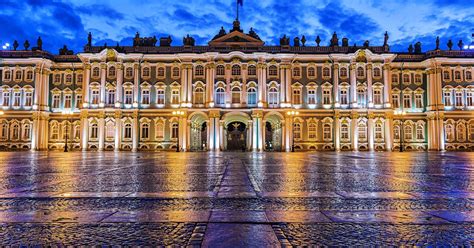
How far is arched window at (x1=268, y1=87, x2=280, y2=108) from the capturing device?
48.0 m

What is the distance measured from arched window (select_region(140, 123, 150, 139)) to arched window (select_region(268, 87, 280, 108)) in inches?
598

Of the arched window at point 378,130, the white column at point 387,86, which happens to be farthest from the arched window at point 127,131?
the white column at point 387,86

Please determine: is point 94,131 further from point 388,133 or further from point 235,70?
point 388,133

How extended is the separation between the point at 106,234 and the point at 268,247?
1.58 metres

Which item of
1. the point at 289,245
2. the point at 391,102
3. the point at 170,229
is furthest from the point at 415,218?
the point at 391,102

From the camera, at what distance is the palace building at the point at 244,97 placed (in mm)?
47594

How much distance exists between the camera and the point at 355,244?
344 cm

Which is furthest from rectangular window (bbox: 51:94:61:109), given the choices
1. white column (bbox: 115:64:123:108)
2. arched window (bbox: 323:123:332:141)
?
arched window (bbox: 323:123:332:141)

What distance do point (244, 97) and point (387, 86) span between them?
17630 millimetres

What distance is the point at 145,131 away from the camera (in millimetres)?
48250

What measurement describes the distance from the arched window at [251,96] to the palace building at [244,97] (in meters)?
0.12

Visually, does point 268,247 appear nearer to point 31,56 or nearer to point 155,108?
point 155,108

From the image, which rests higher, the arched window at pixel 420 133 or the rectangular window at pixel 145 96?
Answer: the rectangular window at pixel 145 96

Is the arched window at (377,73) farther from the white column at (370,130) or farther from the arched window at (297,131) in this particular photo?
the arched window at (297,131)
